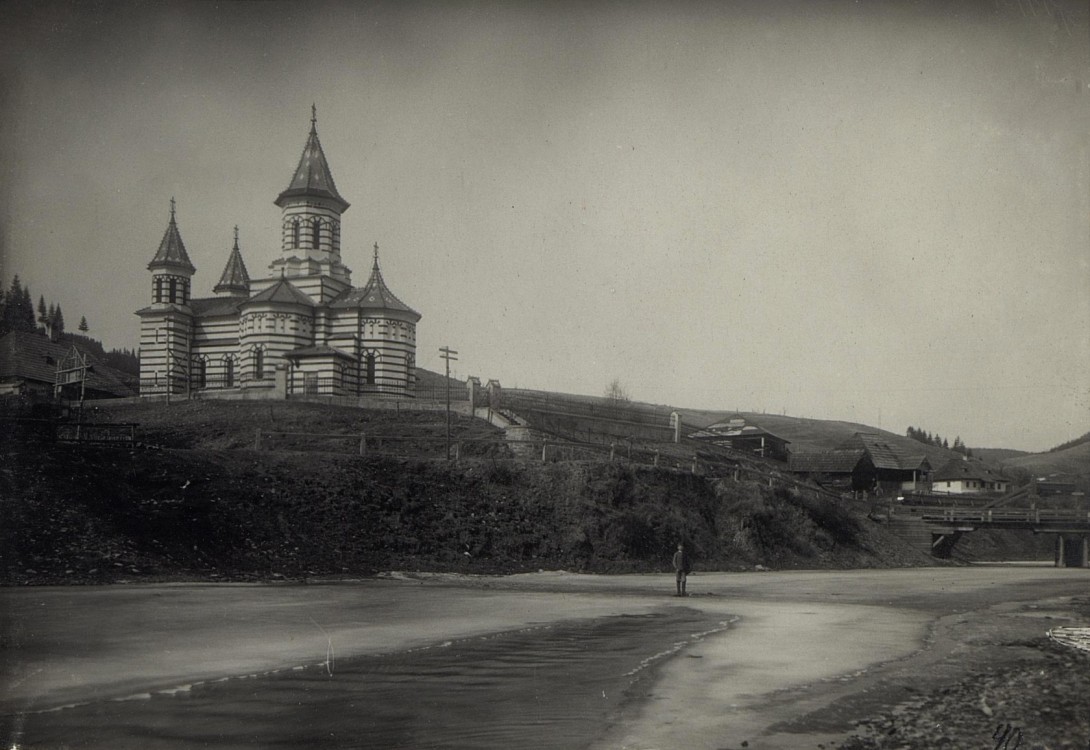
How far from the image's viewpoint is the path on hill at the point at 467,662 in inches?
346

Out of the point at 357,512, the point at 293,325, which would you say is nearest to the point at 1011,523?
the point at 357,512

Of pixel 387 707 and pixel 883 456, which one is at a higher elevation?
pixel 883 456

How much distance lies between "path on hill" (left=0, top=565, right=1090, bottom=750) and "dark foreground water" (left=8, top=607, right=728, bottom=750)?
0.04 meters

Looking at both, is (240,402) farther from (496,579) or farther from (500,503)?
(496,579)

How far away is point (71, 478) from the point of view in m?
23.3

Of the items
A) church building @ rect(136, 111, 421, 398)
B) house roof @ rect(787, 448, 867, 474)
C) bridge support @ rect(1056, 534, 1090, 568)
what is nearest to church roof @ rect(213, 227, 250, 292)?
church building @ rect(136, 111, 421, 398)

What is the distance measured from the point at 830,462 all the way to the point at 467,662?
208 ft

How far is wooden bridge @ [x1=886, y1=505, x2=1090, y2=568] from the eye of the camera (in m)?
48.4

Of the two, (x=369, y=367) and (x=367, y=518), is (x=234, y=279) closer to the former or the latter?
(x=369, y=367)

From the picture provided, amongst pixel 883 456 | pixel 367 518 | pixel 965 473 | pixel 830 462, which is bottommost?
pixel 367 518

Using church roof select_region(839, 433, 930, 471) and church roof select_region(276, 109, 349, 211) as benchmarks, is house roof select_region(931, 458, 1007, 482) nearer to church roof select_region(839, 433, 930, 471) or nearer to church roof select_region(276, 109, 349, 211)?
church roof select_region(839, 433, 930, 471)

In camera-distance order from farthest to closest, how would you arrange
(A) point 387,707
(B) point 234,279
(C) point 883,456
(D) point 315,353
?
(C) point 883,456 < (B) point 234,279 < (D) point 315,353 < (A) point 387,707

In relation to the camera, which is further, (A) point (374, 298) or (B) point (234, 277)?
(B) point (234, 277)

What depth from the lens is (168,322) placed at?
59094 millimetres
